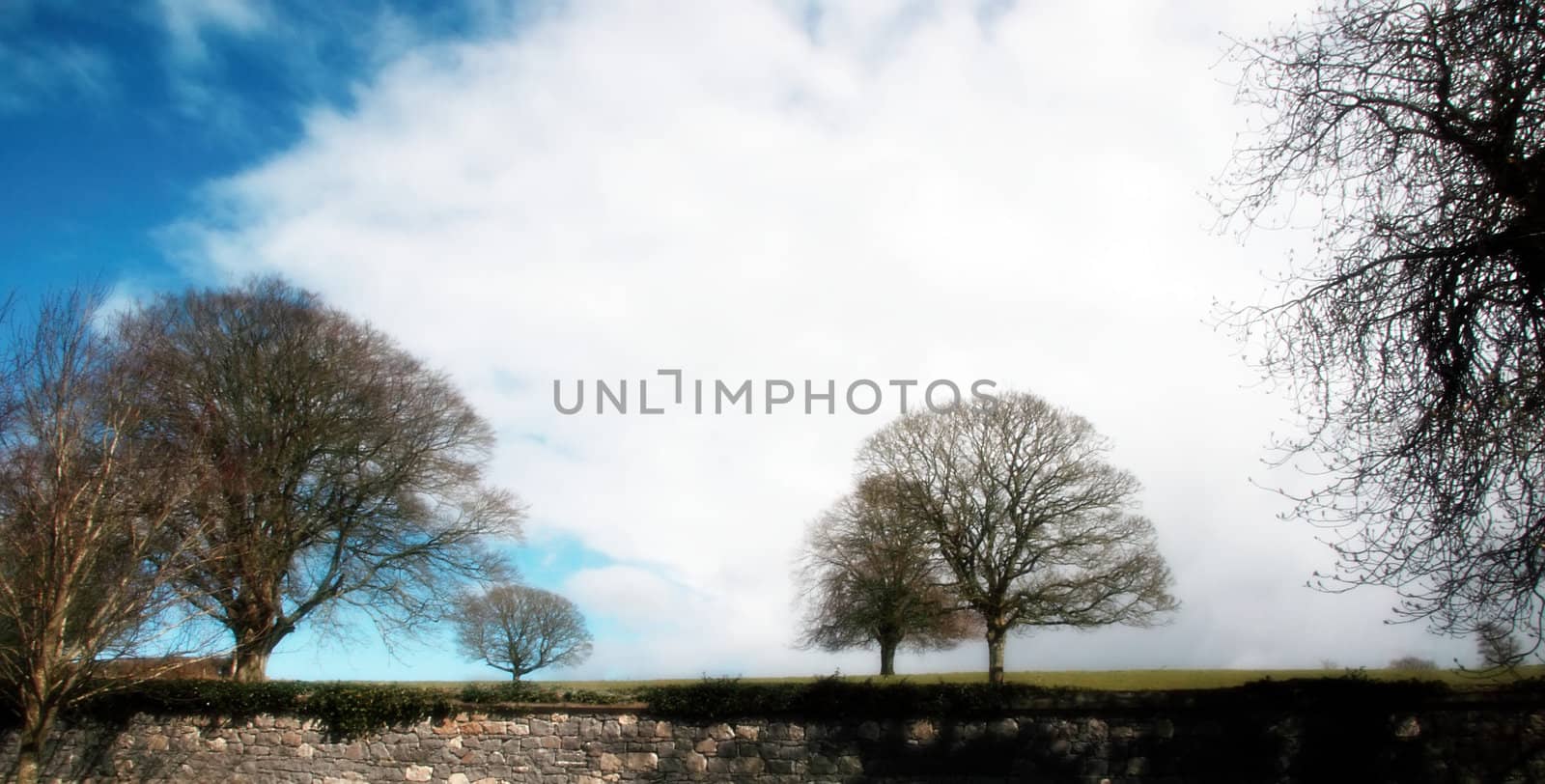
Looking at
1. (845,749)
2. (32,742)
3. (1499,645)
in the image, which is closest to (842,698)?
(845,749)

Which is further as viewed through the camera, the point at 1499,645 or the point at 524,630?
the point at 524,630

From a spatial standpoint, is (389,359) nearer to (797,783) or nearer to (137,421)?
(137,421)

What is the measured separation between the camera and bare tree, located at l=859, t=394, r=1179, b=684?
84.0 feet

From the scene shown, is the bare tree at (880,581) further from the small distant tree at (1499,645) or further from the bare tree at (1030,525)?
the small distant tree at (1499,645)

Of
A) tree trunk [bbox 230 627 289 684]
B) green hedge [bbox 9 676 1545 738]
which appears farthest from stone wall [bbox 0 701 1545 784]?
tree trunk [bbox 230 627 289 684]

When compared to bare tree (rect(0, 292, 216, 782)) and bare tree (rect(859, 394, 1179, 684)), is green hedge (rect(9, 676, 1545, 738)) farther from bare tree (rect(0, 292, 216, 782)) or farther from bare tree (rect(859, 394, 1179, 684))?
bare tree (rect(859, 394, 1179, 684))

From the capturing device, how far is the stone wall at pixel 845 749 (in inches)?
434

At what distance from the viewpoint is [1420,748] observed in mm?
11008

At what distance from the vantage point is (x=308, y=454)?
2055 centimetres

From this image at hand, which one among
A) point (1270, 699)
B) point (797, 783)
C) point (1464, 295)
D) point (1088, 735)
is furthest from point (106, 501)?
point (1464, 295)

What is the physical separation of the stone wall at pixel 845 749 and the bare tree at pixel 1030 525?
13985 millimetres

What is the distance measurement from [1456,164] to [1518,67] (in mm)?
853

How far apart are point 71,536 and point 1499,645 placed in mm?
16711

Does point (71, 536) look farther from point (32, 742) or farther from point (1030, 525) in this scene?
point (1030, 525)
